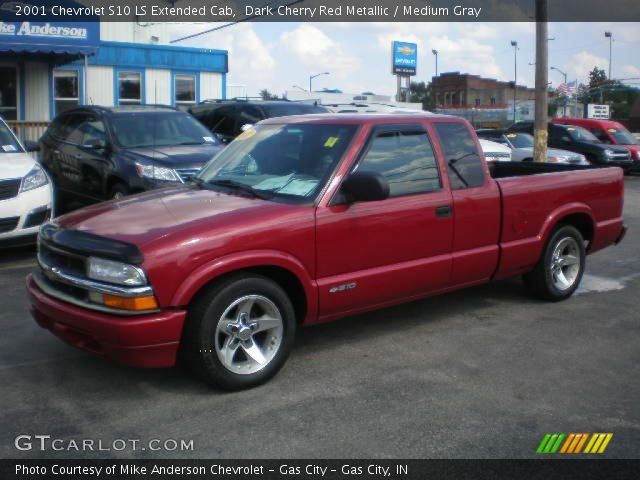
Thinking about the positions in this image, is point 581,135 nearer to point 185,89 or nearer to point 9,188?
point 185,89

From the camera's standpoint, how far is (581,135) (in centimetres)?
2278

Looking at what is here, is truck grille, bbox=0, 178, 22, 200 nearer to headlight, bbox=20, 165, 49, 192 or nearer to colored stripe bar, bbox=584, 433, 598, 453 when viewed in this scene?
headlight, bbox=20, 165, 49, 192

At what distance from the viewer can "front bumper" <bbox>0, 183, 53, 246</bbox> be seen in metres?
8.16

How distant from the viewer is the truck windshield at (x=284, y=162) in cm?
519

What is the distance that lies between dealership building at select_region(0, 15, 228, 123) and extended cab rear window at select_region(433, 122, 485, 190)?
12562 millimetres

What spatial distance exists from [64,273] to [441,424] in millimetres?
2471

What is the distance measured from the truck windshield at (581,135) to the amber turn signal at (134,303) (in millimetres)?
20548

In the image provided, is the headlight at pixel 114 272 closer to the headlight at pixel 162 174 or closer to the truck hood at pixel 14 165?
the truck hood at pixel 14 165

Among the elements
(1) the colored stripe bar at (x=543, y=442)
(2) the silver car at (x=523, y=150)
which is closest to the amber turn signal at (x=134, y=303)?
(1) the colored stripe bar at (x=543, y=442)

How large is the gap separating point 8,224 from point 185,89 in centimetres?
1621

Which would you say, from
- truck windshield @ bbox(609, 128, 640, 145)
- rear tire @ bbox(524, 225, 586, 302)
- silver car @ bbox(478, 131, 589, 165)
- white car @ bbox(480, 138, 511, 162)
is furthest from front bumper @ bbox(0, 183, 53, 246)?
truck windshield @ bbox(609, 128, 640, 145)

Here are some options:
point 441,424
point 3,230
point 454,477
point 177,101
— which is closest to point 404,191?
point 441,424

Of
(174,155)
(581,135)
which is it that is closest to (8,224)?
(174,155)

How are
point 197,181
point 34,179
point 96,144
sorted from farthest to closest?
point 96,144 → point 34,179 → point 197,181
